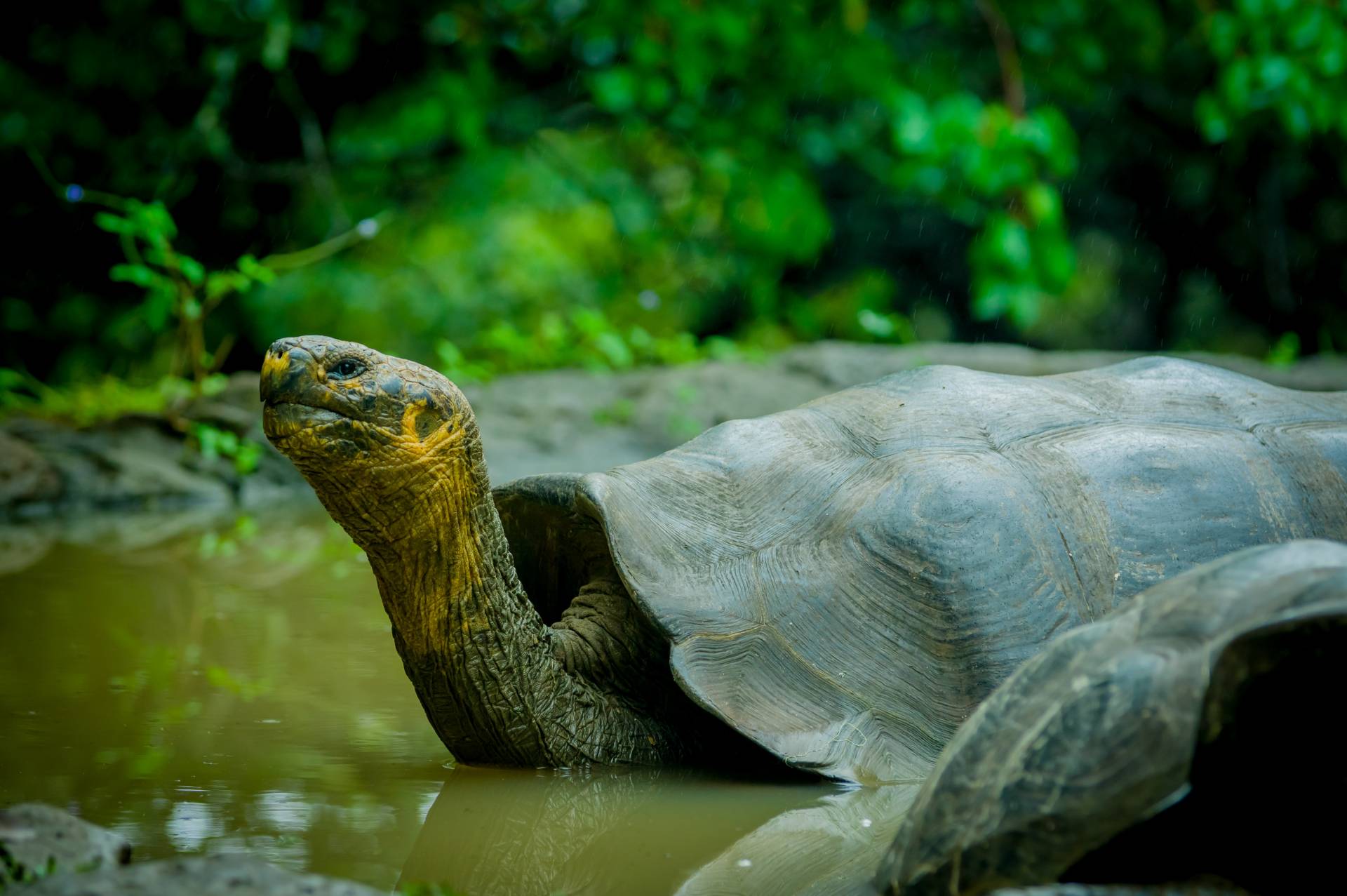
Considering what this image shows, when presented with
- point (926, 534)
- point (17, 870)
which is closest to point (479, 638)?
point (926, 534)

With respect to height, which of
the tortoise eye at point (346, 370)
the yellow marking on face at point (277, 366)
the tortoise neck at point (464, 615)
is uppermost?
the yellow marking on face at point (277, 366)

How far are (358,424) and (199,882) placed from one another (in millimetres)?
1005

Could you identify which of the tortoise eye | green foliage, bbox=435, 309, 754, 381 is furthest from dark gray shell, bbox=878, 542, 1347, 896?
green foliage, bbox=435, 309, 754, 381

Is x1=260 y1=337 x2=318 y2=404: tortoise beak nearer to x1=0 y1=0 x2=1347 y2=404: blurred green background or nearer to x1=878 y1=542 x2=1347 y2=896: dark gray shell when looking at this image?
x1=878 y1=542 x2=1347 y2=896: dark gray shell

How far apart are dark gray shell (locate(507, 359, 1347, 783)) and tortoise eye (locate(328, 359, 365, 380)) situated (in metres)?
0.53

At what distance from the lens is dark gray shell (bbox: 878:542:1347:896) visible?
1.54 metres

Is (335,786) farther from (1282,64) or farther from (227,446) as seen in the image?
(1282,64)

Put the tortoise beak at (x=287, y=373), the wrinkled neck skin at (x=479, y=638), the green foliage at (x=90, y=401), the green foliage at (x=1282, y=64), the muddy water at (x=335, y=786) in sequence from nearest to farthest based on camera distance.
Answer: the muddy water at (x=335, y=786), the tortoise beak at (x=287, y=373), the wrinkled neck skin at (x=479, y=638), the green foliage at (x=90, y=401), the green foliage at (x=1282, y=64)

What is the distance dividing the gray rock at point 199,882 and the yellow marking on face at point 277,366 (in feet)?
3.21

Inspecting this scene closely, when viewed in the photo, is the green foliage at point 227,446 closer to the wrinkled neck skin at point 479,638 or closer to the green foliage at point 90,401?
the green foliage at point 90,401

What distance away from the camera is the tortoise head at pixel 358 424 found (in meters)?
2.38

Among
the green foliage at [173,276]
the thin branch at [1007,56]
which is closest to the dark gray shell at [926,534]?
the green foliage at [173,276]

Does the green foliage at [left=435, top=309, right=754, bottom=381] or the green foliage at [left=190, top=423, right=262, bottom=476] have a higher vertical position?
the green foliage at [left=435, top=309, right=754, bottom=381]

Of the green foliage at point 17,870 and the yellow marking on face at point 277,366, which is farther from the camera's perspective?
the yellow marking on face at point 277,366
